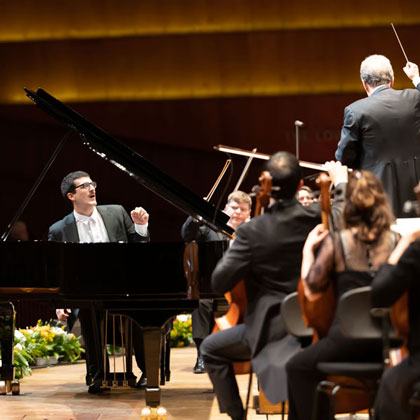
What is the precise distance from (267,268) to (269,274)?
0.03m

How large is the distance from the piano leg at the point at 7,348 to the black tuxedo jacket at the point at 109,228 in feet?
1.98

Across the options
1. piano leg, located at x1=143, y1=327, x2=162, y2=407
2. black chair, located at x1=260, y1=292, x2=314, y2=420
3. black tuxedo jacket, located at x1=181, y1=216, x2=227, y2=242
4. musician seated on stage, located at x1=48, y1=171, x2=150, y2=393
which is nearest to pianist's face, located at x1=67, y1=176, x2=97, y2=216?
musician seated on stage, located at x1=48, y1=171, x2=150, y2=393

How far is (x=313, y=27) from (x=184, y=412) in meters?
6.87

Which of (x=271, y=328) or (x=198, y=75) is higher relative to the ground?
(x=198, y=75)

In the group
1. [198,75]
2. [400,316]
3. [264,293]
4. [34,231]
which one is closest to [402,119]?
[264,293]

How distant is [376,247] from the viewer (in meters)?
3.19

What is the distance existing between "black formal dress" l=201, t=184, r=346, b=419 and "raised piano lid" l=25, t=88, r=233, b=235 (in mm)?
1136

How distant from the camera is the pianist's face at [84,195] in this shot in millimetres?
5938

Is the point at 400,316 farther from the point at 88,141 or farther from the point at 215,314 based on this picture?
the point at 215,314

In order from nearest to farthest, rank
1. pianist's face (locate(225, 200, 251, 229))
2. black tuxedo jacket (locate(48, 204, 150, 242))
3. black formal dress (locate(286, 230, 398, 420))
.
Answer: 1. black formal dress (locate(286, 230, 398, 420))
2. black tuxedo jacket (locate(48, 204, 150, 242))
3. pianist's face (locate(225, 200, 251, 229))

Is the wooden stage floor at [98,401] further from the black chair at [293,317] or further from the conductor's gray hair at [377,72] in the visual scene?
the conductor's gray hair at [377,72]

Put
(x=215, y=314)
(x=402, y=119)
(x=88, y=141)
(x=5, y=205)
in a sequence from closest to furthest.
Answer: (x=402, y=119)
(x=88, y=141)
(x=215, y=314)
(x=5, y=205)

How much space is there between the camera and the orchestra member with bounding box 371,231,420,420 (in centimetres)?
284

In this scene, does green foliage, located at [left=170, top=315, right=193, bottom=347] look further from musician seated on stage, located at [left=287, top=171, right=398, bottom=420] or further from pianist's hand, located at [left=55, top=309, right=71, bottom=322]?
musician seated on stage, located at [left=287, top=171, right=398, bottom=420]
